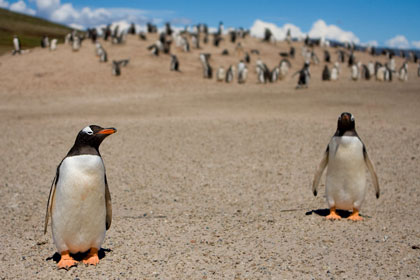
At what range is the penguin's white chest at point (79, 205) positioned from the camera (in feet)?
12.7

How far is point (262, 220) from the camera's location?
19.5 ft

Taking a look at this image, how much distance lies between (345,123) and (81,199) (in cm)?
348

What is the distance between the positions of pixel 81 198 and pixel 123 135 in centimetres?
791

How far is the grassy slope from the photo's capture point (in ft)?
130

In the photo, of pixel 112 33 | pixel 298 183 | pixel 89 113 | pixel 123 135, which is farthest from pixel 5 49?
pixel 298 183

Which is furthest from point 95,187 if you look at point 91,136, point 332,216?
point 332,216

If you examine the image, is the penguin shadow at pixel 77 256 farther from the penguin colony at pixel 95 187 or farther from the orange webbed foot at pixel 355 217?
the orange webbed foot at pixel 355 217

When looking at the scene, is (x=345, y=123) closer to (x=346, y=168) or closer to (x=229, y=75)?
(x=346, y=168)

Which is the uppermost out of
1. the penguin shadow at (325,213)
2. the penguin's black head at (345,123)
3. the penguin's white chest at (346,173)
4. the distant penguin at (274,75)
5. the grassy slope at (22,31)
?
the grassy slope at (22,31)

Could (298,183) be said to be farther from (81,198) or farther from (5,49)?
(5,49)

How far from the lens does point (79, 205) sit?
3979 millimetres

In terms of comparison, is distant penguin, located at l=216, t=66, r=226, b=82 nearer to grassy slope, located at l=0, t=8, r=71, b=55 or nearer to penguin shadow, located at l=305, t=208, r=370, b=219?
grassy slope, located at l=0, t=8, r=71, b=55

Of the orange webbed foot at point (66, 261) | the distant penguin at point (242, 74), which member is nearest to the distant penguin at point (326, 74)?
the distant penguin at point (242, 74)

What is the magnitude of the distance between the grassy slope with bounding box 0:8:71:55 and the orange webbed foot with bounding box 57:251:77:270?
103ft
